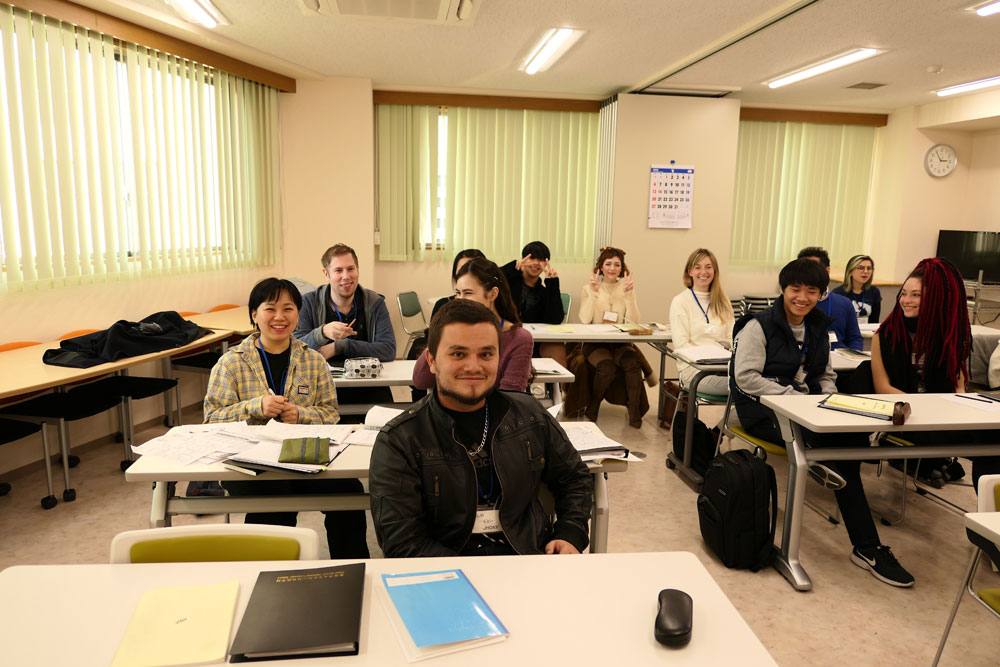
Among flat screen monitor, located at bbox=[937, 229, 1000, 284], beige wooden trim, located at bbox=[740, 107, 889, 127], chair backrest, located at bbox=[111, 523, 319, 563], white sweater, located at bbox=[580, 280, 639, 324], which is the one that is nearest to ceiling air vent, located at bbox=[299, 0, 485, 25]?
white sweater, located at bbox=[580, 280, 639, 324]

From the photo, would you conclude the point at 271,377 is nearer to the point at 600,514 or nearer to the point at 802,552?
the point at 600,514

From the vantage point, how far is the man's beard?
1.75m

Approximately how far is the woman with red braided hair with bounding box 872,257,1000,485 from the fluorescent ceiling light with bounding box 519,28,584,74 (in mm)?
2641

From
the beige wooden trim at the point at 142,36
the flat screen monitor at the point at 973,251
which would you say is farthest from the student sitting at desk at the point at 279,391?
the flat screen monitor at the point at 973,251

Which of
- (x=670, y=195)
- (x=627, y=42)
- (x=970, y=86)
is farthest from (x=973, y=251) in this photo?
(x=627, y=42)

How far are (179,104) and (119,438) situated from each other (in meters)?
2.49

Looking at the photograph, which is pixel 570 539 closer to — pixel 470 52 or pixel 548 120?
pixel 470 52

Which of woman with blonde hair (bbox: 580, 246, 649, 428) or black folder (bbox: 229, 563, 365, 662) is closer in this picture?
black folder (bbox: 229, 563, 365, 662)

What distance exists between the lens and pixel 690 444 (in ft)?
13.1

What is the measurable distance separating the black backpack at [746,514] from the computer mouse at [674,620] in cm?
179

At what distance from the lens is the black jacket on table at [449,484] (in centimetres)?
170

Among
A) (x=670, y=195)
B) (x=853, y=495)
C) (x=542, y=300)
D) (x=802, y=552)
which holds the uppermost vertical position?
(x=670, y=195)

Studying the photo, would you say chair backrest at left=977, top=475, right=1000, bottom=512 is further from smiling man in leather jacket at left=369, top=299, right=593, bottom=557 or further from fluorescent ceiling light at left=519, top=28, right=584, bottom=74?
fluorescent ceiling light at left=519, top=28, right=584, bottom=74

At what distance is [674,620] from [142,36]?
4865 mm
